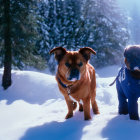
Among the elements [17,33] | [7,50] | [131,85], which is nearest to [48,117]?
[131,85]

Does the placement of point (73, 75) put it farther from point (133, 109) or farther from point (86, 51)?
point (133, 109)

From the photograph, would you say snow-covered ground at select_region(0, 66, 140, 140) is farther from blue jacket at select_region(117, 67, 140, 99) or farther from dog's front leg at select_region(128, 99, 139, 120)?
blue jacket at select_region(117, 67, 140, 99)

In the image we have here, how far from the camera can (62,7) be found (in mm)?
21203

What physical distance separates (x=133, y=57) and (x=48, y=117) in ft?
8.32

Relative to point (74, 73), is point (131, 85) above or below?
below

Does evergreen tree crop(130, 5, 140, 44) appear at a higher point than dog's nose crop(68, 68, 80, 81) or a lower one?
higher

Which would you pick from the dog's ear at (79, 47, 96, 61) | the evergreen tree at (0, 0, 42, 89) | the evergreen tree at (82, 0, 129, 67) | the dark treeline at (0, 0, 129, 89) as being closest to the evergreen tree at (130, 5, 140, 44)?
the dark treeline at (0, 0, 129, 89)

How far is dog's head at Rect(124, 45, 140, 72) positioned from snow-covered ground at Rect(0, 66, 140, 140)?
2.88ft

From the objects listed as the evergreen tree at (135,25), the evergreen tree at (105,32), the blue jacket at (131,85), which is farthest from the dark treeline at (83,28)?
the blue jacket at (131,85)

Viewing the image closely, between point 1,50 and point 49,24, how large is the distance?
14.1 m

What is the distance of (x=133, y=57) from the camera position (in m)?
2.76

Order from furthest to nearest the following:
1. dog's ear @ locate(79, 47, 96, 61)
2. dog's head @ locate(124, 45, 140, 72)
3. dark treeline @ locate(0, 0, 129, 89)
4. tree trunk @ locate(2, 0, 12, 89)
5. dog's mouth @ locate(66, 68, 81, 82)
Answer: dark treeline @ locate(0, 0, 129, 89), tree trunk @ locate(2, 0, 12, 89), dog's ear @ locate(79, 47, 96, 61), dog's mouth @ locate(66, 68, 81, 82), dog's head @ locate(124, 45, 140, 72)

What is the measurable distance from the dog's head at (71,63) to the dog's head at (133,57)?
806 mm

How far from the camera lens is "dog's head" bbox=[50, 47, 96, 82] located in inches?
118
